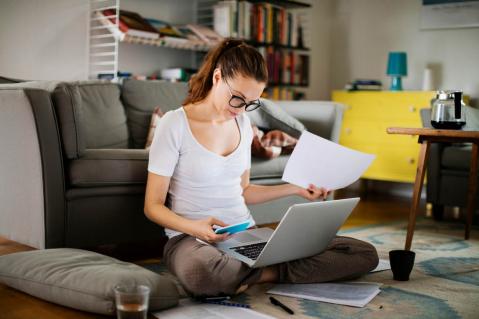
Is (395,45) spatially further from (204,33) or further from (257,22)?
(204,33)

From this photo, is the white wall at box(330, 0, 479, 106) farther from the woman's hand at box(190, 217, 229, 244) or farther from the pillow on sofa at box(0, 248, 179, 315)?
the pillow on sofa at box(0, 248, 179, 315)

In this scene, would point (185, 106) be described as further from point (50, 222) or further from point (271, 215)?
point (271, 215)

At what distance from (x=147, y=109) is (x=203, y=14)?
1713mm

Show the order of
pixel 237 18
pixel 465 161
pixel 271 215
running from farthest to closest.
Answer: pixel 237 18 < pixel 465 161 < pixel 271 215

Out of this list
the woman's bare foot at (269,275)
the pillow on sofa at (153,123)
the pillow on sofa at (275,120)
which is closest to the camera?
the woman's bare foot at (269,275)

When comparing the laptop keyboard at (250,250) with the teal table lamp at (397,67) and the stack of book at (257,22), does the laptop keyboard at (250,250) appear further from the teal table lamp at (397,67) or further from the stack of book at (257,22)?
the teal table lamp at (397,67)

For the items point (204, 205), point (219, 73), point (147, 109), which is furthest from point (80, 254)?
point (147, 109)

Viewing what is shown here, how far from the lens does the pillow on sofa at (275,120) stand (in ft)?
10.9

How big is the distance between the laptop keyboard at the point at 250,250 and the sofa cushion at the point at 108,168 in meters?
0.65

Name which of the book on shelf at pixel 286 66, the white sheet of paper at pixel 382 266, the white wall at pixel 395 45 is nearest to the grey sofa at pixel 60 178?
the white sheet of paper at pixel 382 266

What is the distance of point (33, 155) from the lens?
89.3 inches

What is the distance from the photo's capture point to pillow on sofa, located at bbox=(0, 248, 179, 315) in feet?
5.70

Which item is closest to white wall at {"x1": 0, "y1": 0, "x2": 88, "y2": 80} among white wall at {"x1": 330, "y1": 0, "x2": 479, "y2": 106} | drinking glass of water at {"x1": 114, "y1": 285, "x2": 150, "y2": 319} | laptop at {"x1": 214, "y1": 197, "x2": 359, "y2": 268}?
laptop at {"x1": 214, "y1": 197, "x2": 359, "y2": 268}

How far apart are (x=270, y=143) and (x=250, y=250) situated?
1250 mm
